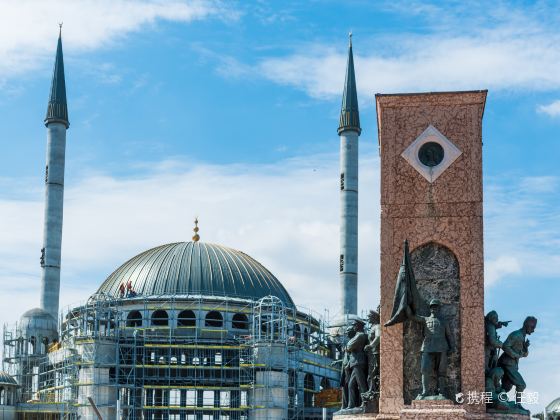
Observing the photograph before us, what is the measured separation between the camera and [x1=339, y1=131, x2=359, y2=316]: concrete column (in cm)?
7006

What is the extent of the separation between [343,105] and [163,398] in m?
26.8

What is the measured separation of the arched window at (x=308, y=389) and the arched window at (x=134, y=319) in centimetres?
1123

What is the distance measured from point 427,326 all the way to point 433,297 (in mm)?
735

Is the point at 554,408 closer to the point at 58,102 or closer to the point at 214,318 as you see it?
the point at 214,318

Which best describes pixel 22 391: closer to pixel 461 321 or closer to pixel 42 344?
pixel 42 344

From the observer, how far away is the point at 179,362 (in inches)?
2387

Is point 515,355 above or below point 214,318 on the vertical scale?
below

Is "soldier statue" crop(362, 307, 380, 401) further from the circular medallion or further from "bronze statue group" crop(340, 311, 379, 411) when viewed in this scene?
the circular medallion

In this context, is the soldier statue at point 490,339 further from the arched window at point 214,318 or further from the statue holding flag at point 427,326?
the arched window at point 214,318

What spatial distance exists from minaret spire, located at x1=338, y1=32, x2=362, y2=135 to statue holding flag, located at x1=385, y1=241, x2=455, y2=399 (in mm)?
56541

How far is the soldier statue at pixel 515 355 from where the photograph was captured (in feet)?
58.1

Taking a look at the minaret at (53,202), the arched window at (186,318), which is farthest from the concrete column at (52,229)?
the arched window at (186,318)

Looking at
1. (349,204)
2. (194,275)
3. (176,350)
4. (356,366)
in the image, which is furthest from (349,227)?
(356,366)

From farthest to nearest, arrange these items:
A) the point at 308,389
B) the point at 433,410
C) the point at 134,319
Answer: the point at 308,389 < the point at 134,319 < the point at 433,410
